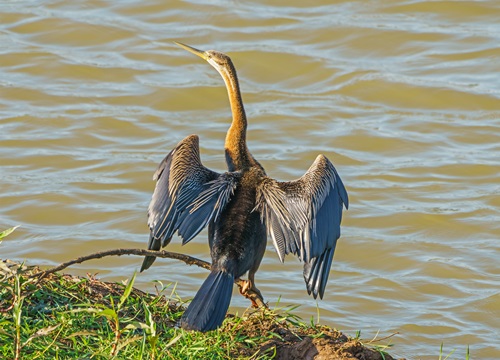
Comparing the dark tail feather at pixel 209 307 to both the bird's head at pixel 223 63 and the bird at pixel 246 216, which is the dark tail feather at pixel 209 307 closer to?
the bird at pixel 246 216

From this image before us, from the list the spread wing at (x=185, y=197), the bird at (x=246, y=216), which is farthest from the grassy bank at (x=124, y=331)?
the spread wing at (x=185, y=197)

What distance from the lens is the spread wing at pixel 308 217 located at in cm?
507

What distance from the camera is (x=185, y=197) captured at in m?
5.28

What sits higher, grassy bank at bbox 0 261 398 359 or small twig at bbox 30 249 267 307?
small twig at bbox 30 249 267 307

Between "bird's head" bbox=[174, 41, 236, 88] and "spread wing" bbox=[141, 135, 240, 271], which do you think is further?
"bird's head" bbox=[174, 41, 236, 88]

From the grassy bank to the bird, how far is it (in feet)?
0.84

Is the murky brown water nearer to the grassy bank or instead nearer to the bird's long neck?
the bird's long neck

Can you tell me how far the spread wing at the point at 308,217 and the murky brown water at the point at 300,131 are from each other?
154 cm

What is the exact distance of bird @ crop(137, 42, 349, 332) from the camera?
5.07m

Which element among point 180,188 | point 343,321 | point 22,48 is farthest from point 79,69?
point 180,188

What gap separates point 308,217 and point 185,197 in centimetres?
64

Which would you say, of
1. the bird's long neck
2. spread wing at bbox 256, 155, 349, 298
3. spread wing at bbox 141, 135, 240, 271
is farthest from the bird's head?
spread wing at bbox 256, 155, 349, 298

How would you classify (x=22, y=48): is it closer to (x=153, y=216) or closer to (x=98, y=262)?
(x=98, y=262)

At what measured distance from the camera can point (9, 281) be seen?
15.7 feet
